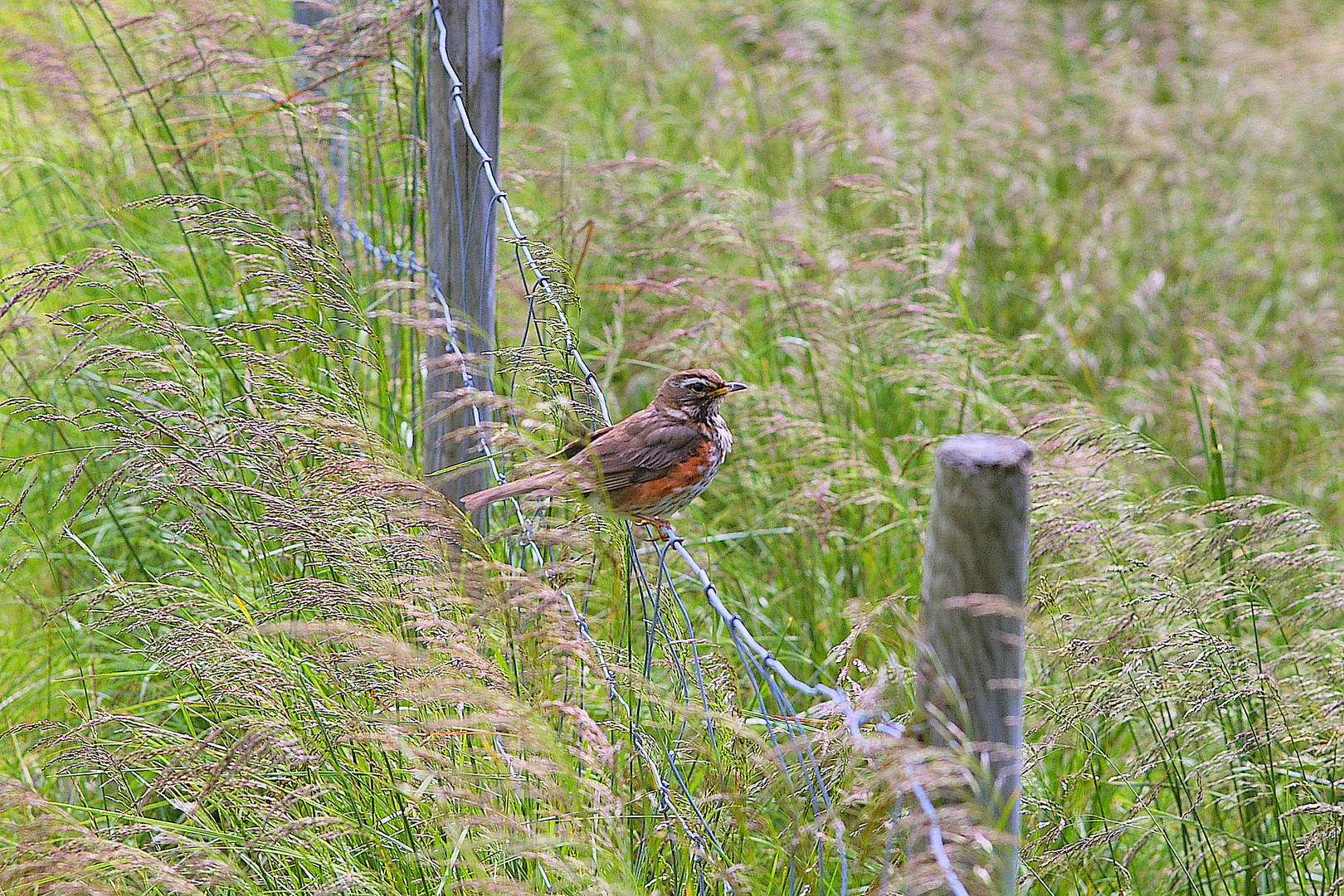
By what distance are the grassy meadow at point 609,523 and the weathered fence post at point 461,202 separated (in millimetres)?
143

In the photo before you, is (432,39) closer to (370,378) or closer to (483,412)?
(483,412)

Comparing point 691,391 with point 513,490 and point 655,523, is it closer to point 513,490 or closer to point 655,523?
point 655,523

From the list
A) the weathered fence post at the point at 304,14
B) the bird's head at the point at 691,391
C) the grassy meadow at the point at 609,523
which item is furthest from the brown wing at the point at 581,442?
the weathered fence post at the point at 304,14

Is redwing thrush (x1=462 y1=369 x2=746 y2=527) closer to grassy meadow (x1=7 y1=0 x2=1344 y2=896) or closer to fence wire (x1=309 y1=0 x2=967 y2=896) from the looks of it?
fence wire (x1=309 y1=0 x2=967 y2=896)

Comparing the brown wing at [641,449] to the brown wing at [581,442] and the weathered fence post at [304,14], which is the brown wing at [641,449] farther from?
the weathered fence post at [304,14]

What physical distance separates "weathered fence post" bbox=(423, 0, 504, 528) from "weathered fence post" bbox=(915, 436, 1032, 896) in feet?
5.21

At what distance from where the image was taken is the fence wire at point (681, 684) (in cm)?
178

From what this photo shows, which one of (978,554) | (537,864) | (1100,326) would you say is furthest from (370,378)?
(1100,326)

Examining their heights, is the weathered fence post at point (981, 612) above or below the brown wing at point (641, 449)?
above

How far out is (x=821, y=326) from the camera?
4668mm

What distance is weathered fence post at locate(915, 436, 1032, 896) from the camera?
1.53 metres

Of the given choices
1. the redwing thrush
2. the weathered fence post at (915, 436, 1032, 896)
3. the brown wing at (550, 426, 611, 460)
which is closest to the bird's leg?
the redwing thrush

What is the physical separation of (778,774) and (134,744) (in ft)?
4.89

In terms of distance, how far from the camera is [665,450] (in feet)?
10.6
